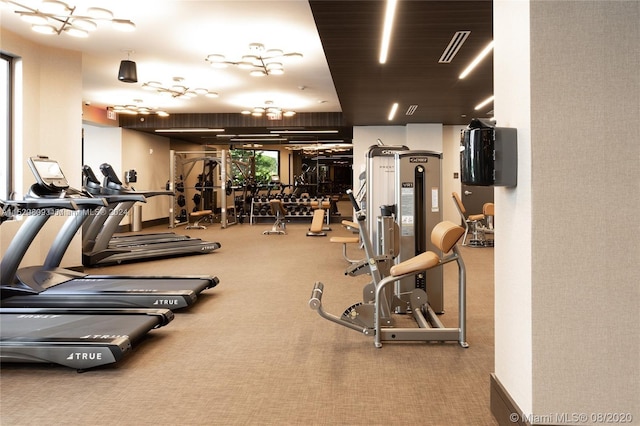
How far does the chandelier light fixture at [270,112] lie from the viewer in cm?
1128

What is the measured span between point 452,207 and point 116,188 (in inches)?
314

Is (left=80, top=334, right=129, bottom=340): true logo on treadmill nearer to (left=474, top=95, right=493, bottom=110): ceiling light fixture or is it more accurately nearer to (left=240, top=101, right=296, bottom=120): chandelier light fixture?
(left=474, top=95, right=493, bottom=110): ceiling light fixture

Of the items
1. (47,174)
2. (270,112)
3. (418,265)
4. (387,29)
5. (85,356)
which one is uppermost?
(270,112)

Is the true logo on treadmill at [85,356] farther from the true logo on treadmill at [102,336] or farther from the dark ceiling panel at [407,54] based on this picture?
the dark ceiling panel at [407,54]

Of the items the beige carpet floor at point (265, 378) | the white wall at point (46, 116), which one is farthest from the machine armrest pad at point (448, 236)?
the white wall at point (46, 116)

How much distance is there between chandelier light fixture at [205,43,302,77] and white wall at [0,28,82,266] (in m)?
2.01

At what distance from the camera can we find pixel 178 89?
9.40 meters

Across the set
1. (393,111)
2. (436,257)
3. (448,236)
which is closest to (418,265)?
(436,257)

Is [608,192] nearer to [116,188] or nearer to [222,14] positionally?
[222,14]

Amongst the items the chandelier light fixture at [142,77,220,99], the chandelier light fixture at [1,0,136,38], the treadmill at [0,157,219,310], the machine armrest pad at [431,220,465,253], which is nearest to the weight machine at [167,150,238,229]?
the chandelier light fixture at [142,77,220,99]

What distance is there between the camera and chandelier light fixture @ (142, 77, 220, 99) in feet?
29.1

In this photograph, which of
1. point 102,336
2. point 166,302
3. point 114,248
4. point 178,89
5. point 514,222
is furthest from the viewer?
point 178,89

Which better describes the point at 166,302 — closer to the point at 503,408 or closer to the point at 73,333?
→ the point at 73,333

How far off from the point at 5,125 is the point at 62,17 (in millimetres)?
1729
